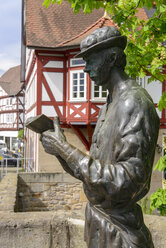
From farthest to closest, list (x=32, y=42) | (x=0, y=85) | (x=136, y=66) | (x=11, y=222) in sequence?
(x=0, y=85) → (x=32, y=42) → (x=136, y=66) → (x=11, y=222)

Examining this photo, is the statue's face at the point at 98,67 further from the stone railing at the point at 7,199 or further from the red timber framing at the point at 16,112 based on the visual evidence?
the red timber framing at the point at 16,112

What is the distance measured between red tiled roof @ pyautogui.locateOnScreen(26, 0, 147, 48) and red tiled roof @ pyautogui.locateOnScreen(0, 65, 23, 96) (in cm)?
2001

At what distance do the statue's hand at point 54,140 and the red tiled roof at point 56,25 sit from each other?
1123 cm

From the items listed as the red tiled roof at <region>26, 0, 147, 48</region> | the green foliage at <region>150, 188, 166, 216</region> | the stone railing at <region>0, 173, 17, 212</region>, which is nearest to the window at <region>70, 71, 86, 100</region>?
the red tiled roof at <region>26, 0, 147, 48</region>

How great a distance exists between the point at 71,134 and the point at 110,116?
11.9 meters

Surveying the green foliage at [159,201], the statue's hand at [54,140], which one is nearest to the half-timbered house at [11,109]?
the green foliage at [159,201]

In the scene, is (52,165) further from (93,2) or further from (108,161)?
(108,161)

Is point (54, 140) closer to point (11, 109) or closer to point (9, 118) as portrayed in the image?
point (11, 109)

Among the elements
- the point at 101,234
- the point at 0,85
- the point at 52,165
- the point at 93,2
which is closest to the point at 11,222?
the point at 101,234

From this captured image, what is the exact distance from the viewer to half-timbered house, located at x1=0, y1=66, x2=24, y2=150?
34.2 metres

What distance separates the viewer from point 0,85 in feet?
133

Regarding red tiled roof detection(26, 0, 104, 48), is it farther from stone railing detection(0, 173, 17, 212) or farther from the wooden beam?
stone railing detection(0, 173, 17, 212)

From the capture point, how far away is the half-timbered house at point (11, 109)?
112 ft

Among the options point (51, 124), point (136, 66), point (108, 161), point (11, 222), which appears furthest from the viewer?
point (136, 66)
